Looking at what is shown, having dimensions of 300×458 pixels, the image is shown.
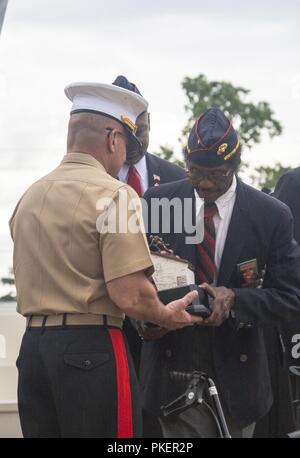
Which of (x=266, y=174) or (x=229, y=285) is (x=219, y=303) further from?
(x=266, y=174)

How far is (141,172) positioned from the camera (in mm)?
5324

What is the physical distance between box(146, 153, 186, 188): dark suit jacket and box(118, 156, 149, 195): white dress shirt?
0.07 feet

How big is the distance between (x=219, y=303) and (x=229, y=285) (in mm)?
221

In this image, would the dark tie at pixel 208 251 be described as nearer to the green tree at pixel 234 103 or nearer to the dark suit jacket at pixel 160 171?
the dark suit jacket at pixel 160 171

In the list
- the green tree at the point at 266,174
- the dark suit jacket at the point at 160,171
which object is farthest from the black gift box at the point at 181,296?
the green tree at the point at 266,174

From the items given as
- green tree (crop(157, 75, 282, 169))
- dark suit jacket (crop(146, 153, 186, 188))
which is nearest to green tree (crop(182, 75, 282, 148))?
green tree (crop(157, 75, 282, 169))

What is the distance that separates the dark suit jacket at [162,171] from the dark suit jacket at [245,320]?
32.5 inches

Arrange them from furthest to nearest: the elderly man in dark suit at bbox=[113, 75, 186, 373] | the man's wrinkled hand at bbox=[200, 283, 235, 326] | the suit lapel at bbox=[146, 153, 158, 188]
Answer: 1. the suit lapel at bbox=[146, 153, 158, 188]
2. the elderly man in dark suit at bbox=[113, 75, 186, 373]
3. the man's wrinkled hand at bbox=[200, 283, 235, 326]

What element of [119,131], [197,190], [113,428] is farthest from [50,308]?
[197,190]

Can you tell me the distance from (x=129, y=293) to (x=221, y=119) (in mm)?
1156

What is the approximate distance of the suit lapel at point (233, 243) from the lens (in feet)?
14.7

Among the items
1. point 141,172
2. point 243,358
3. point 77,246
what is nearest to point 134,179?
point 141,172

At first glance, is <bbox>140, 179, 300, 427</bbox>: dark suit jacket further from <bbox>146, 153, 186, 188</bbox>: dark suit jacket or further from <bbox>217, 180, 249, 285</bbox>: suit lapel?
<bbox>146, 153, 186, 188</bbox>: dark suit jacket

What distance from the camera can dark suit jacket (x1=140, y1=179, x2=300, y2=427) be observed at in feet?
14.6
